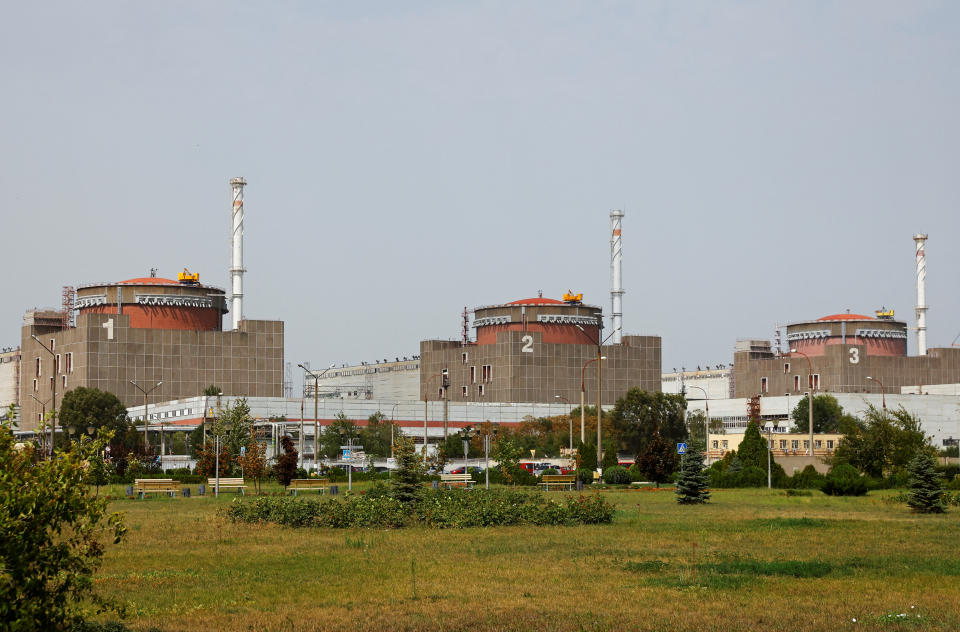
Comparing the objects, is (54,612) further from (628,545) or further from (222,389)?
(222,389)

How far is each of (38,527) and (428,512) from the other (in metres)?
22.1

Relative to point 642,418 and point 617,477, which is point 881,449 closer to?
point 617,477

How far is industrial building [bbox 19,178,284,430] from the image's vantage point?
528ft

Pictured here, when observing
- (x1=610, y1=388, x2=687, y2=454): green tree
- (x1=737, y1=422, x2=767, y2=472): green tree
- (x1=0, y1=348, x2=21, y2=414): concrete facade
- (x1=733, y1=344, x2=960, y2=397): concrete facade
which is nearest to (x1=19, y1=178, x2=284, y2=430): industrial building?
(x1=0, y1=348, x2=21, y2=414): concrete facade

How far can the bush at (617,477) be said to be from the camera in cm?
7062

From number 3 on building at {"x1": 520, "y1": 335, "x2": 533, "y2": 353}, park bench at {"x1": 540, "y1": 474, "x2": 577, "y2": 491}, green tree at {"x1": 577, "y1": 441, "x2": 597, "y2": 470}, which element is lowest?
park bench at {"x1": 540, "y1": 474, "x2": 577, "y2": 491}

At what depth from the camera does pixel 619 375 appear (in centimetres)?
18075

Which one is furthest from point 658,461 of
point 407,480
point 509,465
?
point 407,480

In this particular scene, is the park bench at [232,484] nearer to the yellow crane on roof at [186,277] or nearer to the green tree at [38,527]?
the green tree at [38,527]

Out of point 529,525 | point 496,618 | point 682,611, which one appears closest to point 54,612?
point 496,618

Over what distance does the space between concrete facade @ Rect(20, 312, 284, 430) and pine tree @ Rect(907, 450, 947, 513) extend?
5277 inches

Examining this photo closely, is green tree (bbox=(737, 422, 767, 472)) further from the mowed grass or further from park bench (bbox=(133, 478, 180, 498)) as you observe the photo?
the mowed grass

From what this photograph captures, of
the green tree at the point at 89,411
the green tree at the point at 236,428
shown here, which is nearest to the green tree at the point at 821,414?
the green tree at the point at 236,428

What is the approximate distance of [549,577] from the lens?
21.8 metres
